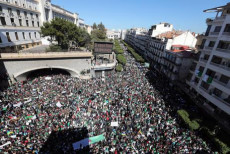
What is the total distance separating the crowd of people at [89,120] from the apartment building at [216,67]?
19.8 feet

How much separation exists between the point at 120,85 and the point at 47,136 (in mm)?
18243

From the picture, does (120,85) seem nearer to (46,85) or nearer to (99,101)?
(99,101)

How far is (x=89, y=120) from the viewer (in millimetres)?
17969

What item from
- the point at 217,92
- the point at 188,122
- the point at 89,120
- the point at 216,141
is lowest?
the point at 89,120

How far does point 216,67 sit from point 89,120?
76.3ft

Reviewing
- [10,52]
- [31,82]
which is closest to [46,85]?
[31,82]

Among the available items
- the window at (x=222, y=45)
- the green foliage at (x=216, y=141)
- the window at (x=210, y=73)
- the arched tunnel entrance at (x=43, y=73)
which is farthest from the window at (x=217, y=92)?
the arched tunnel entrance at (x=43, y=73)

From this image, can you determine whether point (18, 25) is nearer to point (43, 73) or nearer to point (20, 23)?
point (20, 23)

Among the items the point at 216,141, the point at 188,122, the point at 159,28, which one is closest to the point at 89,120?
the point at 188,122

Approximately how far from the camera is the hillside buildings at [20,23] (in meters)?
30.5

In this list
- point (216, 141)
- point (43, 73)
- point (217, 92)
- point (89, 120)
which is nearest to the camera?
point (216, 141)

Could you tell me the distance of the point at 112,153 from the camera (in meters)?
13.9

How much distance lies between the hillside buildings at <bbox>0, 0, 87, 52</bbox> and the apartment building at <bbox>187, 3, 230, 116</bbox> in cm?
4180

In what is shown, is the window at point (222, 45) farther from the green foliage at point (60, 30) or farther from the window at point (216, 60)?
the green foliage at point (60, 30)
